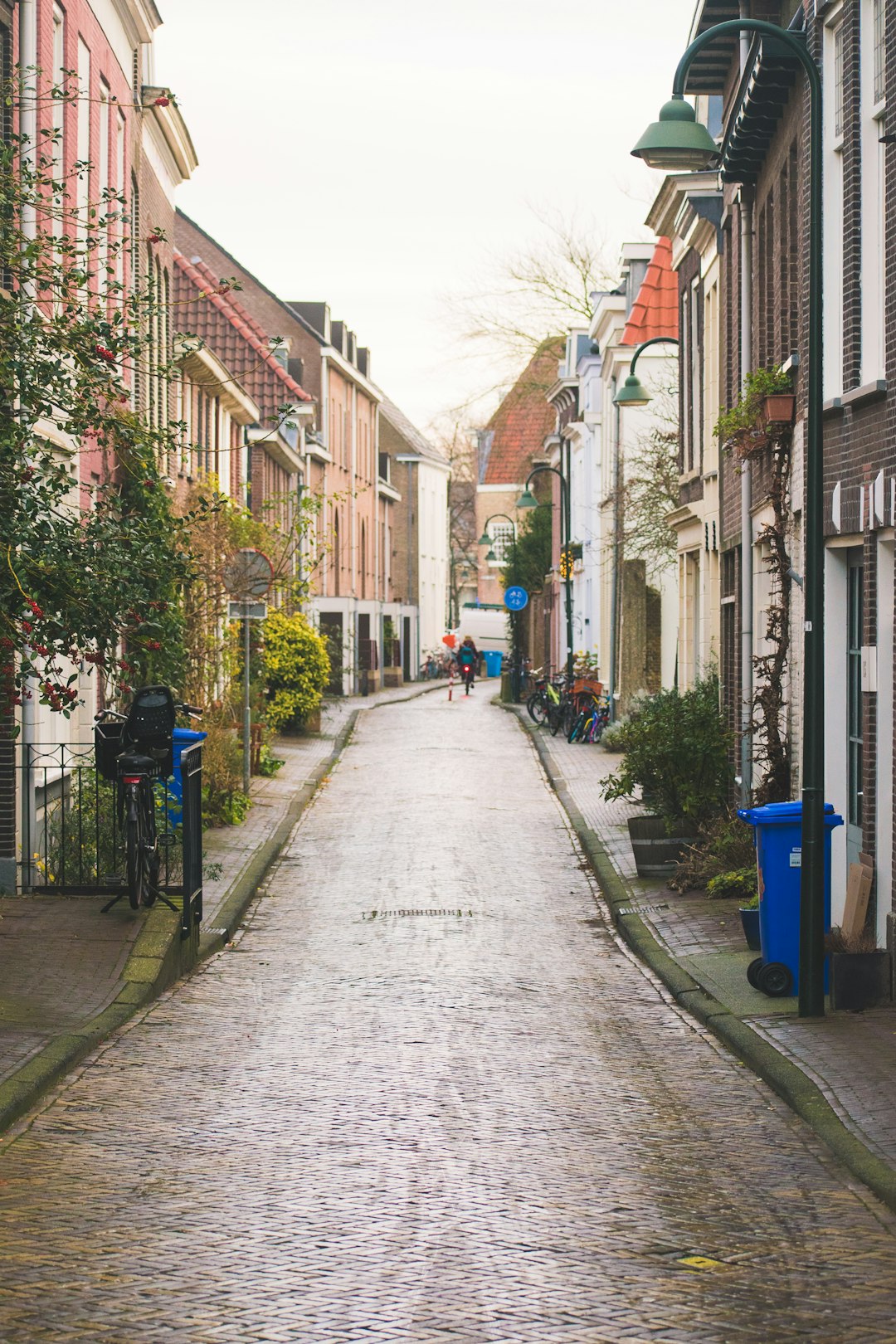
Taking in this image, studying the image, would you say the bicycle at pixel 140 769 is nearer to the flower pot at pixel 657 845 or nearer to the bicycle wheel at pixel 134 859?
the bicycle wheel at pixel 134 859

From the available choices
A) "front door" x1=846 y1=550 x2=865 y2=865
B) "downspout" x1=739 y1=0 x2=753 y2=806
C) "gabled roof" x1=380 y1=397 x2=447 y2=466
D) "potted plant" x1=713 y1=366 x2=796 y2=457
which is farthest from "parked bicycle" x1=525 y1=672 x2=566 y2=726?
"gabled roof" x1=380 y1=397 x2=447 y2=466

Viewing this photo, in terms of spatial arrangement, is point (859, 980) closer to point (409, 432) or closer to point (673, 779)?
point (673, 779)

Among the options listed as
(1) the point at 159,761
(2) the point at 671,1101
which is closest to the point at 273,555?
(1) the point at 159,761

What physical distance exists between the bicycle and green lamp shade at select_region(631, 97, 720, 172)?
4.85 metres

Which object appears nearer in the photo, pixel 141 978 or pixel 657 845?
pixel 141 978

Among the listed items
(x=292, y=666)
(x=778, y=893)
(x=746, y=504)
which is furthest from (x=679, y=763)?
(x=292, y=666)

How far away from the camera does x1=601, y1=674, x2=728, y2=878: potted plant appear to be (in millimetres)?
16125

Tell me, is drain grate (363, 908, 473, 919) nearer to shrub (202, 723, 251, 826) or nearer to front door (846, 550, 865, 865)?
front door (846, 550, 865, 865)

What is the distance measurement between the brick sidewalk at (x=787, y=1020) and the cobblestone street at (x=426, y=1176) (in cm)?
29

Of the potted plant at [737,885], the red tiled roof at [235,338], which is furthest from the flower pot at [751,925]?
the red tiled roof at [235,338]

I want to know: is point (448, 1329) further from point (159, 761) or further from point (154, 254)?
point (154, 254)

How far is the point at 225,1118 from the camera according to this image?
7836 millimetres

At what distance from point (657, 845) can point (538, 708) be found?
21.5 m

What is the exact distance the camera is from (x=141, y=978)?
10.8 metres
